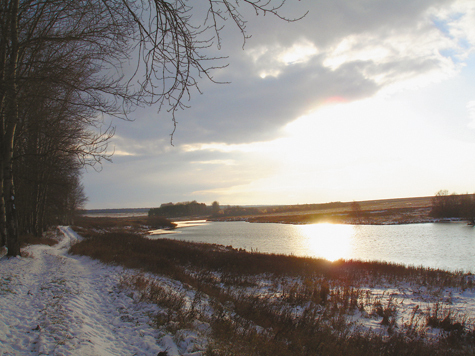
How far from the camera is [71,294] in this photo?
22.2 feet

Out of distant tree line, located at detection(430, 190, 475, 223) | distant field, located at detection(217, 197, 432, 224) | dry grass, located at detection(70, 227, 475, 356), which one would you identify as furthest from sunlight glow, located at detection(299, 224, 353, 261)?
distant tree line, located at detection(430, 190, 475, 223)

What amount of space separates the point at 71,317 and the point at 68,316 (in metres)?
0.08

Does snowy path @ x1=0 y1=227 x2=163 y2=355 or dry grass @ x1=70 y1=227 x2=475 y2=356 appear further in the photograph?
dry grass @ x1=70 y1=227 x2=475 y2=356

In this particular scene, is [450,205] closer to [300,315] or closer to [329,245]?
[329,245]

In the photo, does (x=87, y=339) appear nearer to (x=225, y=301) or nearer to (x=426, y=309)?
(x=225, y=301)

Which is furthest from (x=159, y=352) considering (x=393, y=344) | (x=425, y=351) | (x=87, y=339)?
(x=425, y=351)

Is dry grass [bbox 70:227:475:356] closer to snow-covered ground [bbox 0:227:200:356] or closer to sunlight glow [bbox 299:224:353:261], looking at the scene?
snow-covered ground [bbox 0:227:200:356]

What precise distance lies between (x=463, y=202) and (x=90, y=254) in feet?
286

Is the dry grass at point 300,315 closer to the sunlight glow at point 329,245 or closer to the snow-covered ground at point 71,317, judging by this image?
the snow-covered ground at point 71,317

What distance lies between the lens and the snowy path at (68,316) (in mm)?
4090

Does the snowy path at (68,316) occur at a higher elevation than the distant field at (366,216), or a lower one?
higher

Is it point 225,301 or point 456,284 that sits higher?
point 225,301

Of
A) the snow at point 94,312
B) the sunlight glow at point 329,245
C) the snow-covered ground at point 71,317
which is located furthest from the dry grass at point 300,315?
the sunlight glow at point 329,245

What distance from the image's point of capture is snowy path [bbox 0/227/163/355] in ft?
13.4
